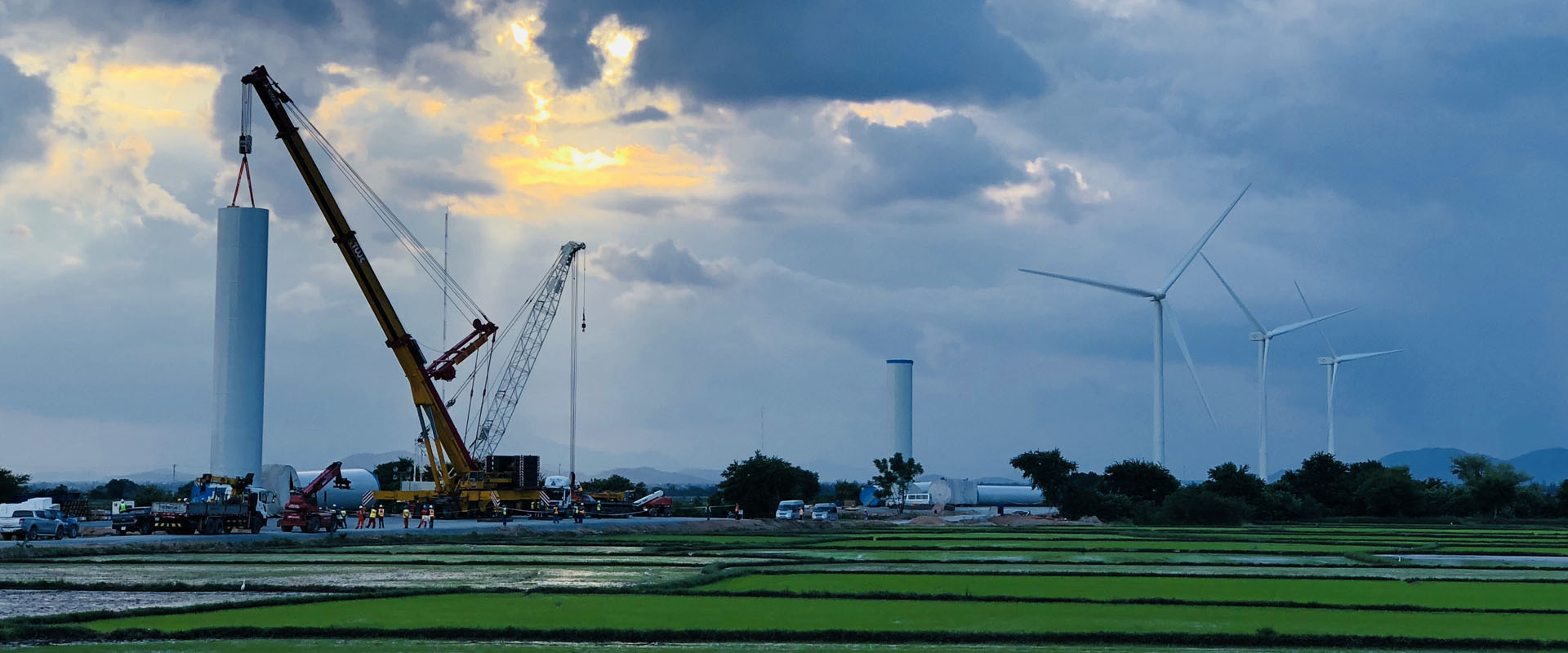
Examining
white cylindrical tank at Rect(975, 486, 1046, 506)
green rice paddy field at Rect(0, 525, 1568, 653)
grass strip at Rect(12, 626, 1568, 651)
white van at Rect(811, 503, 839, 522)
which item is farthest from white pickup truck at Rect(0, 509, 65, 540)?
white cylindrical tank at Rect(975, 486, 1046, 506)

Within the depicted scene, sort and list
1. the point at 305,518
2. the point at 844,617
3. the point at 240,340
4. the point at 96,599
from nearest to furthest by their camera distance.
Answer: the point at 844,617 → the point at 96,599 → the point at 305,518 → the point at 240,340

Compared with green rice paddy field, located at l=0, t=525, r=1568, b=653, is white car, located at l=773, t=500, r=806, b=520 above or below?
below

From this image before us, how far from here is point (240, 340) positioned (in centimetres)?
8812

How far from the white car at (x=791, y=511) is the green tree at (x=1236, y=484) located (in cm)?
→ 3376

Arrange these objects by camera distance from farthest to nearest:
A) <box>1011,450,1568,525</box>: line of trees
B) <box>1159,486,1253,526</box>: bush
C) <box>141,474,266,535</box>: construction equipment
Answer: <box>1011,450,1568,525</box>: line of trees
<box>1159,486,1253,526</box>: bush
<box>141,474,266,535</box>: construction equipment

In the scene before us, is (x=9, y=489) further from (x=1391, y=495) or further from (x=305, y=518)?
(x=1391, y=495)

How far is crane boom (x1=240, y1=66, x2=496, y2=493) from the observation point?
330ft

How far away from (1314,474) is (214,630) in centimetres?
12084

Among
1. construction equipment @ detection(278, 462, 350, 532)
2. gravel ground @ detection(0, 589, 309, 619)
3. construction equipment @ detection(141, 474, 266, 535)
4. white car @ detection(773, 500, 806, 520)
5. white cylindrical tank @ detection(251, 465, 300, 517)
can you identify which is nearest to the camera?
gravel ground @ detection(0, 589, 309, 619)

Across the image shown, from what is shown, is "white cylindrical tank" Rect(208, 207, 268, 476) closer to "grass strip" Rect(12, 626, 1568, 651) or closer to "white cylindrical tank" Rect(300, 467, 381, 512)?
"white cylindrical tank" Rect(300, 467, 381, 512)

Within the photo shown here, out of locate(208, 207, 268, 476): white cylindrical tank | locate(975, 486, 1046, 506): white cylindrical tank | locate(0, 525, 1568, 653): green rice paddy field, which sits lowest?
locate(975, 486, 1046, 506): white cylindrical tank

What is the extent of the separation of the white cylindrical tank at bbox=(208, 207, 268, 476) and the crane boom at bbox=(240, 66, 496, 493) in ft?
42.6

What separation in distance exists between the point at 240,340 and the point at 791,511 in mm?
46406

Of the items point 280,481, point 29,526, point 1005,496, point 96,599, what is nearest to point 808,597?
point 96,599
